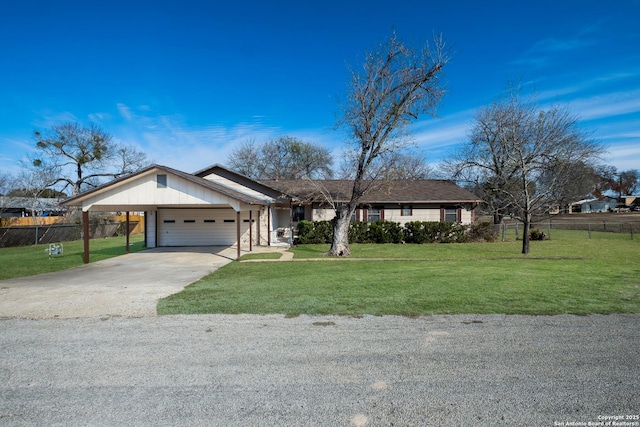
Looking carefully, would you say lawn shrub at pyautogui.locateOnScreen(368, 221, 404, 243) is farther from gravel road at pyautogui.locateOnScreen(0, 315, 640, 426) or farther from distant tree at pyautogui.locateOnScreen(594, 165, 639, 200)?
distant tree at pyautogui.locateOnScreen(594, 165, 639, 200)

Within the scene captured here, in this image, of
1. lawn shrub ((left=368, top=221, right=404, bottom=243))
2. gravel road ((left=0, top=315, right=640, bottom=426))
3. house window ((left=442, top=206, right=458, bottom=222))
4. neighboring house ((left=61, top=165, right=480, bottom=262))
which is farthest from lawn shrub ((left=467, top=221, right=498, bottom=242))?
gravel road ((left=0, top=315, right=640, bottom=426))

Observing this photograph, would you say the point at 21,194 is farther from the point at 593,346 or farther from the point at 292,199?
the point at 593,346

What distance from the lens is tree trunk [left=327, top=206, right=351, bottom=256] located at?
14969 mm

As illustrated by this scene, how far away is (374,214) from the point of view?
72.9 ft

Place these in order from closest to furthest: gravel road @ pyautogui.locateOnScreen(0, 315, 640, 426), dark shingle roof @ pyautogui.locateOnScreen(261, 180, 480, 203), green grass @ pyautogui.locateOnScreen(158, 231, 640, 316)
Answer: gravel road @ pyautogui.locateOnScreen(0, 315, 640, 426) → green grass @ pyautogui.locateOnScreen(158, 231, 640, 316) → dark shingle roof @ pyautogui.locateOnScreen(261, 180, 480, 203)

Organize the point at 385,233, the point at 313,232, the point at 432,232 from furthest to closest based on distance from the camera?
the point at 432,232
the point at 385,233
the point at 313,232

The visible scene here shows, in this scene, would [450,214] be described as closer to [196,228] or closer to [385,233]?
[385,233]

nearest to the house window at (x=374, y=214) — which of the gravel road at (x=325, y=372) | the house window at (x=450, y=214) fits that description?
the house window at (x=450, y=214)

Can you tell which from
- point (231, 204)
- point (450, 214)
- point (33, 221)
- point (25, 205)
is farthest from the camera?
point (25, 205)

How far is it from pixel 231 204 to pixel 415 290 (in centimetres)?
805

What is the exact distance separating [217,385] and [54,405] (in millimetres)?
1390

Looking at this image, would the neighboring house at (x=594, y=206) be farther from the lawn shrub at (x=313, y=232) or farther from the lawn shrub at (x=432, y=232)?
the lawn shrub at (x=313, y=232)

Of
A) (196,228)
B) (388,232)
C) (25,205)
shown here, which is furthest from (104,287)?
(25,205)

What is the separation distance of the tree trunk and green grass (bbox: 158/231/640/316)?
3.56m
